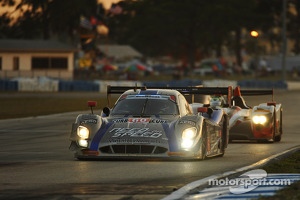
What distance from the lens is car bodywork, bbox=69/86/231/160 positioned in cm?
1664

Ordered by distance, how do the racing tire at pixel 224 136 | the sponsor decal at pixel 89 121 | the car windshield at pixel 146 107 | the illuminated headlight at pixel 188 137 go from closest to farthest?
the illuminated headlight at pixel 188 137 → the sponsor decal at pixel 89 121 → the car windshield at pixel 146 107 → the racing tire at pixel 224 136

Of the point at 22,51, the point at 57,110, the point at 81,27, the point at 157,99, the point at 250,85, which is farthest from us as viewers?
the point at 81,27

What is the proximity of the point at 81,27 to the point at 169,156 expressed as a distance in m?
89.2

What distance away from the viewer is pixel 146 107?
18.1 meters

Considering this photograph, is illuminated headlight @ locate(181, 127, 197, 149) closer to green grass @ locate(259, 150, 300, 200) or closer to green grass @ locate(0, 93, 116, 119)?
green grass @ locate(259, 150, 300, 200)

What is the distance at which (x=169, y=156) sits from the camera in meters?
16.6

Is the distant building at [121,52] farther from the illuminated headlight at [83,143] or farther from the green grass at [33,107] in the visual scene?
the illuminated headlight at [83,143]

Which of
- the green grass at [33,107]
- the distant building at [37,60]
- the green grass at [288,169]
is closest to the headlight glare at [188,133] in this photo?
the green grass at [288,169]

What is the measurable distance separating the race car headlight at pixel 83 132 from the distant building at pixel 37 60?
2647 inches

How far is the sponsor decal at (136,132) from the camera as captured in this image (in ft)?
54.7

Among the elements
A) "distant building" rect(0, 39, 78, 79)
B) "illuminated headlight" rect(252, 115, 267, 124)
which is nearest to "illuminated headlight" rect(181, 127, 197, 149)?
"illuminated headlight" rect(252, 115, 267, 124)

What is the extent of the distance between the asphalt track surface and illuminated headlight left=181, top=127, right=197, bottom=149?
28cm

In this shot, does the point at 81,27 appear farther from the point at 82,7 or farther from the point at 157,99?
the point at 157,99

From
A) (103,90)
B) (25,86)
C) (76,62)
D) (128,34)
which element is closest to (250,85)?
(103,90)
